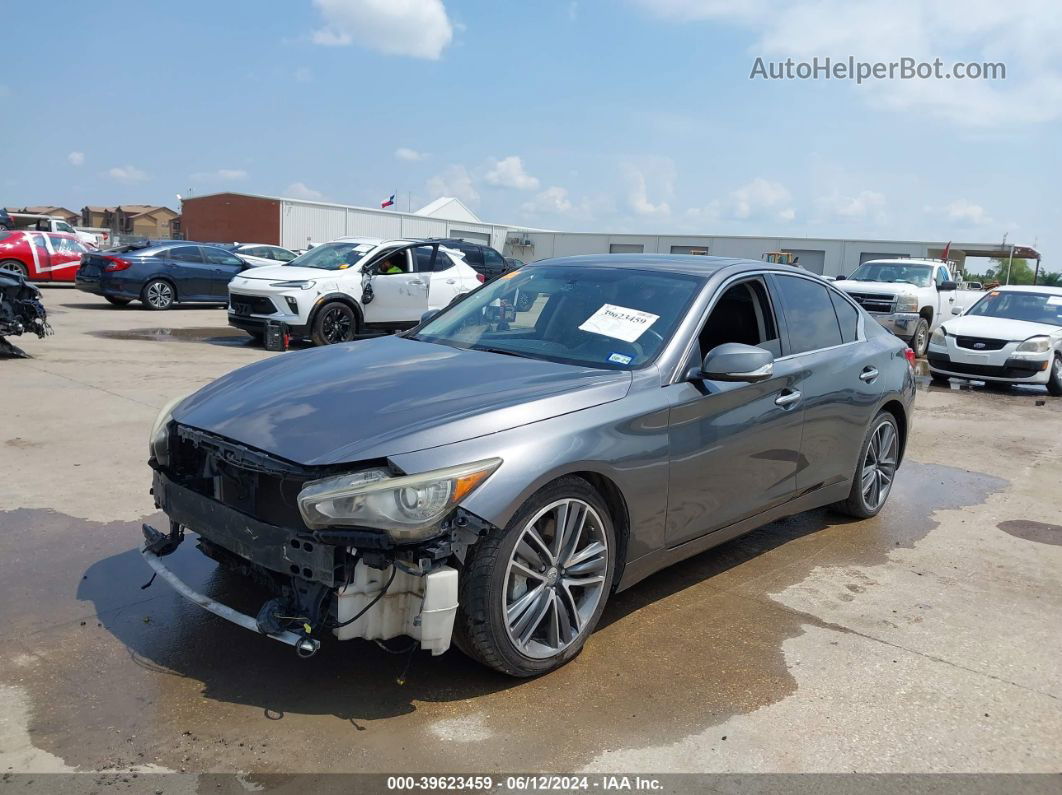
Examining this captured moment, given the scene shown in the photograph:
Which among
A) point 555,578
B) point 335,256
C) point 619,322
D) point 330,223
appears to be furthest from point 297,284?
point 330,223

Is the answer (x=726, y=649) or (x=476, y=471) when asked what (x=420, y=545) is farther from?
(x=726, y=649)

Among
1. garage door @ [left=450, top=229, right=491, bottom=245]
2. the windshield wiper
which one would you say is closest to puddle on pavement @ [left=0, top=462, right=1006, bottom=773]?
the windshield wiper

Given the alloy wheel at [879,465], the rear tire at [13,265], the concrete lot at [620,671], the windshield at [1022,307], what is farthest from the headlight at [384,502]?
the rear tire at [13,265]

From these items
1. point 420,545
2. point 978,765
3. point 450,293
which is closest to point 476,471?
point 420,545

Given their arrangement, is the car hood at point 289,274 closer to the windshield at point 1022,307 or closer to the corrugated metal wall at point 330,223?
the windshield at point 1022,307

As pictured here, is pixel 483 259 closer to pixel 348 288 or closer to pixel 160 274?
pixel 160 274

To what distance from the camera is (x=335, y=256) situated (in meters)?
13.6

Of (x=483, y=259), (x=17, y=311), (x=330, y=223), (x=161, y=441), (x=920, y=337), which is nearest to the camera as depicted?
(x=161, y=441)

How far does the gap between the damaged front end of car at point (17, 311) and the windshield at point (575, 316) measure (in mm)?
7839

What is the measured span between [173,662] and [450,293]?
10890mm

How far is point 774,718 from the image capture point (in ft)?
10.7

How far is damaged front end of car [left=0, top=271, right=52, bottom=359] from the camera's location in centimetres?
1039

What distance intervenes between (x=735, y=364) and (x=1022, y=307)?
40.4ft

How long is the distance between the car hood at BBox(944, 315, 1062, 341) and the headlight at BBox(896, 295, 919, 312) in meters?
1.97
